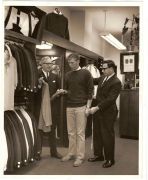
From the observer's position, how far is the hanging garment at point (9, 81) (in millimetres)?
1683

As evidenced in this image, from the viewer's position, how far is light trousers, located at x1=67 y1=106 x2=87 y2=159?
5.74ft

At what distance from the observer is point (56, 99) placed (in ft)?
5.72

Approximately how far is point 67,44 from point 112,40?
0.72ft

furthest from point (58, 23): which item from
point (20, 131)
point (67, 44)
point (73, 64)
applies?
point (20, 131)

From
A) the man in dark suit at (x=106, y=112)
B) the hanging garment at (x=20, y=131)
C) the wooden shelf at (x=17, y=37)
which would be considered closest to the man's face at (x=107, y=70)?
the man in dark suit at (x=106, y=112)

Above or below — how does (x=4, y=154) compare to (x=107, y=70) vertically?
below

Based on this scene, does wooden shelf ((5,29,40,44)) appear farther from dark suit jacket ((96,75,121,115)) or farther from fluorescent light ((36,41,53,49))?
dark suit jacket ((96,75,121,115))

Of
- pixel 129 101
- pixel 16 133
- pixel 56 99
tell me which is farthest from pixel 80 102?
pixel 16 133

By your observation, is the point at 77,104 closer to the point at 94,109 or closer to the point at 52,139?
the point at 94,109

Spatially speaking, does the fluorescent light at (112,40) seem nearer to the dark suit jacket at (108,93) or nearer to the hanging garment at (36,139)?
the dark suit jacket at (108,93)

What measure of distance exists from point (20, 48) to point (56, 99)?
319 millimetres

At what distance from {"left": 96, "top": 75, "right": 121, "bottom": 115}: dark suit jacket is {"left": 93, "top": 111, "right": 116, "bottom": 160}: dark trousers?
3 centimetres

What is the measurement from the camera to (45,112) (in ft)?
5.79
